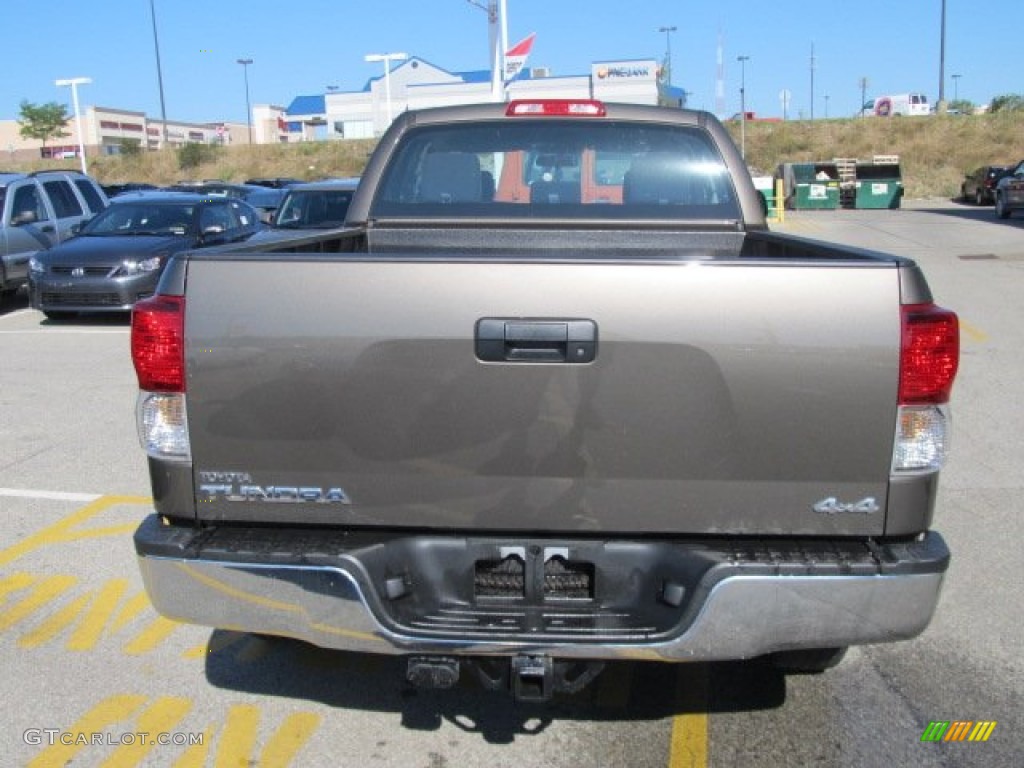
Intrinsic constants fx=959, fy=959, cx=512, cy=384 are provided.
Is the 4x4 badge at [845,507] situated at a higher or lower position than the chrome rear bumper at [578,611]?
higher

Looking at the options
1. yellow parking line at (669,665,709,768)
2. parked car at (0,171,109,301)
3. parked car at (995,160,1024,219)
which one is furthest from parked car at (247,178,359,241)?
parked car at (995,160,1024,219)

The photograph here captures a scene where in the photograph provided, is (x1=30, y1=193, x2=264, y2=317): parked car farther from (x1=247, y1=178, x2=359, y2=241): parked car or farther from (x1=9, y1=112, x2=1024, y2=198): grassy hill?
(x1=9, y1=112, x2=1024, y2=198): grassy hill

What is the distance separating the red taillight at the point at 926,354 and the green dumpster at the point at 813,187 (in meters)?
36.0

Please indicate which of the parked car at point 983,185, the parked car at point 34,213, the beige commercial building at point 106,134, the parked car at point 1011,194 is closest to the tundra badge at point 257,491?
the parked car at point 34,213

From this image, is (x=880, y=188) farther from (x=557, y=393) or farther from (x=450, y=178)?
(x=557, y=393)

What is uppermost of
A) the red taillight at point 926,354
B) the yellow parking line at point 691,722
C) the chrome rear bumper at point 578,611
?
the red taillight at point 926,354

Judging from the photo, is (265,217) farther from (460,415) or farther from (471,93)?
(471,93)

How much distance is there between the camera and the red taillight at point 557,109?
458 cm

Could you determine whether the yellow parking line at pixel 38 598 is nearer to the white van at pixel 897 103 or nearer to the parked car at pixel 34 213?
the parked car at pixel 34 213

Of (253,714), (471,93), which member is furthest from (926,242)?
(471,93)

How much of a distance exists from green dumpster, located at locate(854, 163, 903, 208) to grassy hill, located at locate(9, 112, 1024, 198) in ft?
32.0

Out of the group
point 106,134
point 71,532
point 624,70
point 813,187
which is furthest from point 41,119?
point 71,532

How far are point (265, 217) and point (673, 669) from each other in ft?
55.4

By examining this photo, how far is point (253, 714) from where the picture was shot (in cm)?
Answer: 347
